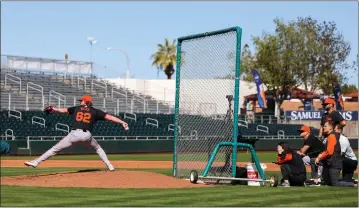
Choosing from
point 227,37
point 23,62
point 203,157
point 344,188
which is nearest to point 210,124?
point 203,157

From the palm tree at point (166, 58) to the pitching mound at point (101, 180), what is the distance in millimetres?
66671

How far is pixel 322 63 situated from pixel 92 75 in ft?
68.2

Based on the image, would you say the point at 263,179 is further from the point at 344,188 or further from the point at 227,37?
the point at 227,37

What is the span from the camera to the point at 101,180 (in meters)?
15.0

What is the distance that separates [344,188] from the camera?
1432cm

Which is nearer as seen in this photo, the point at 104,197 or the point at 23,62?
the point at 104,197

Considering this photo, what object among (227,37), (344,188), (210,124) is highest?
(227,37)

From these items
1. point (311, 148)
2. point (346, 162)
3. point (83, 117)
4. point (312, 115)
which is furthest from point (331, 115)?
point (312, 115)

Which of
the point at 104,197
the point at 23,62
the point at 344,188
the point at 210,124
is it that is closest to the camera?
the point at 104,197

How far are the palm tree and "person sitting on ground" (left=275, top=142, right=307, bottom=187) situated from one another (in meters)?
A: 67.4

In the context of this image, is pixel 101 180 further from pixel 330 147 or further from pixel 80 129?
pixel 330 147

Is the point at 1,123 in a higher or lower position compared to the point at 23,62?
lower

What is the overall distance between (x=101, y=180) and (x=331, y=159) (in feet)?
14.9

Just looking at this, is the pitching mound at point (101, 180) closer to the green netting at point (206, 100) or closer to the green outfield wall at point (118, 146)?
the green netting at point (206, 100)
